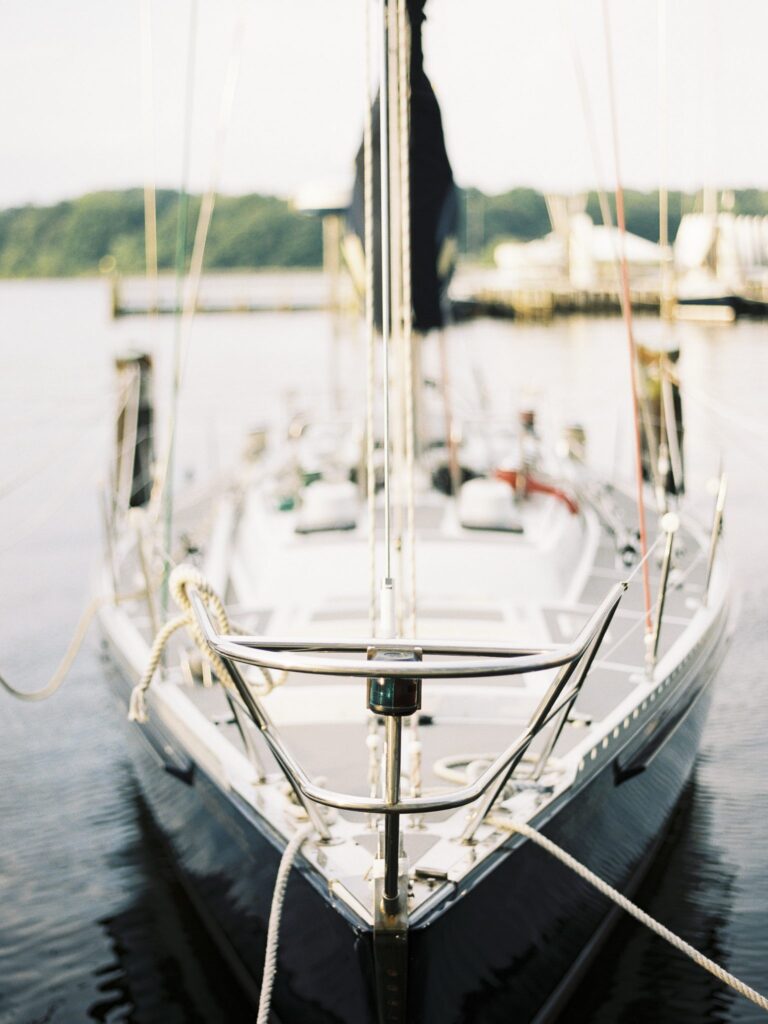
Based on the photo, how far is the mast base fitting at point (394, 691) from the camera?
2.92 metres

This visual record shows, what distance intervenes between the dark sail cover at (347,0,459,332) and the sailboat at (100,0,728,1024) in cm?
A: 4

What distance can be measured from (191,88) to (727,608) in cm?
462

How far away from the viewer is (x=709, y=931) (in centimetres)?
527

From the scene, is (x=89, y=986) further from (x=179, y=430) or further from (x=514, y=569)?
(x=179, y=430)

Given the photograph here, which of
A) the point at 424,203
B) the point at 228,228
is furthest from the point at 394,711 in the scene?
the point at 228,228

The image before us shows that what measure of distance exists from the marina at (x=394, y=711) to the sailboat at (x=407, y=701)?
0.06 feet

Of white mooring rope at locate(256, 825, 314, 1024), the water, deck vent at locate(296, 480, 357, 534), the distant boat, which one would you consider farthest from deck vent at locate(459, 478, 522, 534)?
the distant boat

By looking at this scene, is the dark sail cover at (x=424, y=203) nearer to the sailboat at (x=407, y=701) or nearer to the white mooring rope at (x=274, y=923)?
the sailboat at (x=407, y=701)

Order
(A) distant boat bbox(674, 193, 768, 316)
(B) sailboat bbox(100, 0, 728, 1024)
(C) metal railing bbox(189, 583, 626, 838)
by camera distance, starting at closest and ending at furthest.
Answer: (C) metal railing bbox(189, 583, 626, 838) → (B) sailboat bbox(100, 0, 728, 1024) → (A) distant boat bbox(674, 193, 768, 316)

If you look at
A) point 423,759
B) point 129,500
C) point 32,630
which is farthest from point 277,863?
point 32,630

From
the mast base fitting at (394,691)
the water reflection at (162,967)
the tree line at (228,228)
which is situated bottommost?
the water reflection at (162,967)

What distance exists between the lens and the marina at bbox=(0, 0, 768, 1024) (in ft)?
11.1

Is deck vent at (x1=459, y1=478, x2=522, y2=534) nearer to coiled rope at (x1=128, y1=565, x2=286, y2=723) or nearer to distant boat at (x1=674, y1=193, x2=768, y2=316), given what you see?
coiled rope at (x1=128, y1=565, x2=286, y2=723)

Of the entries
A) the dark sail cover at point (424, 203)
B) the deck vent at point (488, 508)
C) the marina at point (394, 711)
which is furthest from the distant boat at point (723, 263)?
the deck vent at point (488, 508)
